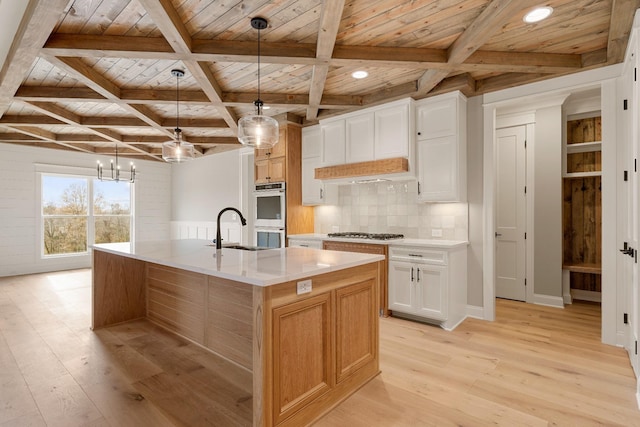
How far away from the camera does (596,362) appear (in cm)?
265

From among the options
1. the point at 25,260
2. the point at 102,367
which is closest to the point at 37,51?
the point at 102,367

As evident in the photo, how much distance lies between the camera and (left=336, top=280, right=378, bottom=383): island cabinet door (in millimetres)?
2123

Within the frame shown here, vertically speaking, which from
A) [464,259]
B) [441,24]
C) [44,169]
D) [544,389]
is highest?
[441,24]

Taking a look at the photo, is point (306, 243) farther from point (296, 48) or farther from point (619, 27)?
point (619, 27)

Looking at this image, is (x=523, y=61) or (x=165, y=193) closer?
(x=523, y=61)

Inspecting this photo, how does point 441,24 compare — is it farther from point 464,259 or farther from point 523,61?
point 464,259

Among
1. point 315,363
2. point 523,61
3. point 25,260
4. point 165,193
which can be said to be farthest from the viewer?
point 165,193

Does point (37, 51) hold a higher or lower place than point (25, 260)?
higher

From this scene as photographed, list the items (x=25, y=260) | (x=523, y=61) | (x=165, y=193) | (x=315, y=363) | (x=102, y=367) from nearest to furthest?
1. (x=315, y=363)
2. (x=102, y=367)
3. (x=523, y=61)
4. (x=25, y=260)
5. (x=165, y=193)

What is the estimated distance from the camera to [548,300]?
4.27 metres

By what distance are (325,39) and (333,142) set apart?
6.65ft

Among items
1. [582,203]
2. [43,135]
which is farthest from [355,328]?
[43,135]

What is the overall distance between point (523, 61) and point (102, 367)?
4485 millimetres

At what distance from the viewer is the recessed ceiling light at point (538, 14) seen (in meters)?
2.37
